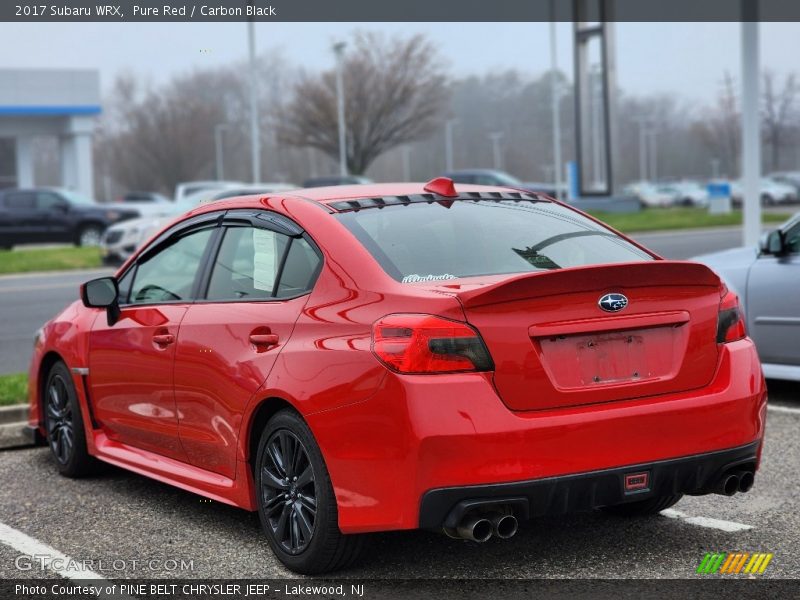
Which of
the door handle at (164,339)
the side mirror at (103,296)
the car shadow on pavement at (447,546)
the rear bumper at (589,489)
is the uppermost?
the side mirror at (103,296)

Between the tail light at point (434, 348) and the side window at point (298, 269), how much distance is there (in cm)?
69

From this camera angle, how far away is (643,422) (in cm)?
420

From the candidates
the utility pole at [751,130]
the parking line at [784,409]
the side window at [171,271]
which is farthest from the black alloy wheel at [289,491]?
the utility pole at [751,130]

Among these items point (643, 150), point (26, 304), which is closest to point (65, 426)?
point (26, 304)

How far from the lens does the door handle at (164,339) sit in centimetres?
531

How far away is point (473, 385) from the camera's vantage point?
3990 mm

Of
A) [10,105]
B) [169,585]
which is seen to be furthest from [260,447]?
[10,105]

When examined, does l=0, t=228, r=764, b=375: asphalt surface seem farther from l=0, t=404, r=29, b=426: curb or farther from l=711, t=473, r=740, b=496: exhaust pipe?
l=711, t=473, r=740, b=496: exhaust pipe

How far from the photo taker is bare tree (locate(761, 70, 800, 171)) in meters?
75.1

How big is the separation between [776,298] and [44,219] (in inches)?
1020

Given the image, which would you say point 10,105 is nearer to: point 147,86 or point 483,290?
point 147,86

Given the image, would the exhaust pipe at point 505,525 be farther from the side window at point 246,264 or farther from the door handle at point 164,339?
the door handle at point 164,339

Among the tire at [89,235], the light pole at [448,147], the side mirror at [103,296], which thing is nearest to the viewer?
the side mirror at [103,296]

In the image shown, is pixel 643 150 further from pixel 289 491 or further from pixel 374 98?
pixel 289 491
